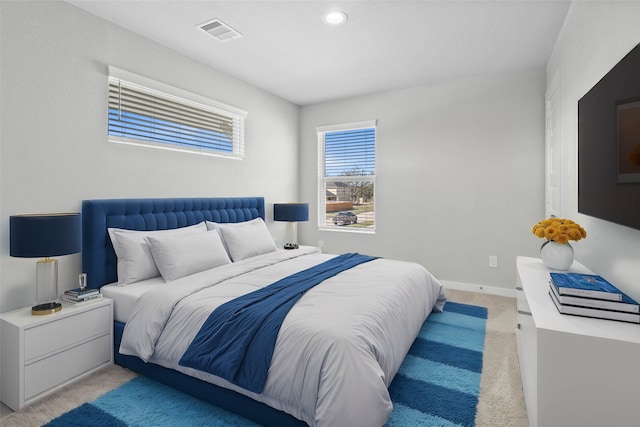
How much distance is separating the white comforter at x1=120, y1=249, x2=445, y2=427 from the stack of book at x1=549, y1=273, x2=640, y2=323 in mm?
882

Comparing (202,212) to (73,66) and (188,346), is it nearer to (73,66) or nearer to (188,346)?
(73,66)

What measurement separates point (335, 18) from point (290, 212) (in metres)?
2.43

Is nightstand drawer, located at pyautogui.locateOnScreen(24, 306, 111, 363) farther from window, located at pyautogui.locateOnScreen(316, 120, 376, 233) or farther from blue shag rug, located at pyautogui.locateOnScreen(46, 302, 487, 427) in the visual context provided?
window, located at pyautogui.locateOnScreen(316, 120, 376, 233)

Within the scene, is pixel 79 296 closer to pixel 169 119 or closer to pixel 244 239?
pixel 244 239


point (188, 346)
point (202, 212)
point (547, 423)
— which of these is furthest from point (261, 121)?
point (547, 423)

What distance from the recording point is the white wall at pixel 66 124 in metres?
2.15

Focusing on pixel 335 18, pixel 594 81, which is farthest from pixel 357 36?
pixel 594 81

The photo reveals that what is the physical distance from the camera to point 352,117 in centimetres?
479

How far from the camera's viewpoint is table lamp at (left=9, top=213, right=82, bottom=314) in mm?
1912

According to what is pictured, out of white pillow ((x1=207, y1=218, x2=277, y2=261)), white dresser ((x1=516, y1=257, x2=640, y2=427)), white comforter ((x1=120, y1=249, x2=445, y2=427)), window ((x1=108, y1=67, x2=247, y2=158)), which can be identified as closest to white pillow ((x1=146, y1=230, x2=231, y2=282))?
white comforter ((x1=120, y1=249, x2=445, y2=427))

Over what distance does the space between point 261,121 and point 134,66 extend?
1.76 meters

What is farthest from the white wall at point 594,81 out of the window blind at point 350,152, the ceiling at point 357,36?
the window blind at point 350,152

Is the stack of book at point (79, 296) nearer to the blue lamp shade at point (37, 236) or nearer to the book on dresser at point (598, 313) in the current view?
the blue lamp shade at point (37, 236)

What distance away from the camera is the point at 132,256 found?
8.50 ft
